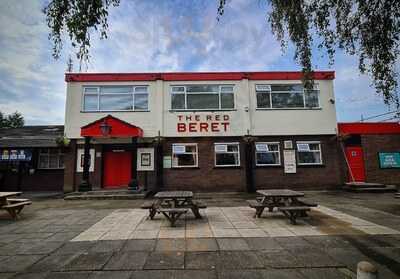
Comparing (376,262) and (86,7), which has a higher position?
(86,7)

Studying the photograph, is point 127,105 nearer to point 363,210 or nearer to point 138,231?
point 138,231

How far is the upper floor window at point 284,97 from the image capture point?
1390cm

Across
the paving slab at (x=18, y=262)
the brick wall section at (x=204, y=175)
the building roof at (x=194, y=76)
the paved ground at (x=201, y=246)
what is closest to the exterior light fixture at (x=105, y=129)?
the brick wall section at (x=204, y=175)

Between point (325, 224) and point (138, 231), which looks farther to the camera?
point (325, 224)

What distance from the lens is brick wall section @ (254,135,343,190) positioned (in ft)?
43.2

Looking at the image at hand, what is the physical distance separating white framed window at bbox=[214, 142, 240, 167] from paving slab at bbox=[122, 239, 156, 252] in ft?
28.7

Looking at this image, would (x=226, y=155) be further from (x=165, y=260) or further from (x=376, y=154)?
(x=165, y=260)

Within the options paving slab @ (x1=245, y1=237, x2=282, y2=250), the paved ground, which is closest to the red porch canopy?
the paved ground

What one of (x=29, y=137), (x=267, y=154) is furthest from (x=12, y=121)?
(x=267, y=154)

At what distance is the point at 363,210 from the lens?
780 centimetres

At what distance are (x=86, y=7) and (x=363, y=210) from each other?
944cm

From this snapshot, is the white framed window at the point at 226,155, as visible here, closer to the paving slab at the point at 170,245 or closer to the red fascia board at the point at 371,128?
the red fascia board at the point at 371,128

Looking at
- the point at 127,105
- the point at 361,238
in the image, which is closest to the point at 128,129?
the point at 127,105

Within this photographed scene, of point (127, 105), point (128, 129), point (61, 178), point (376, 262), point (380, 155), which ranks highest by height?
point (127, 105)
